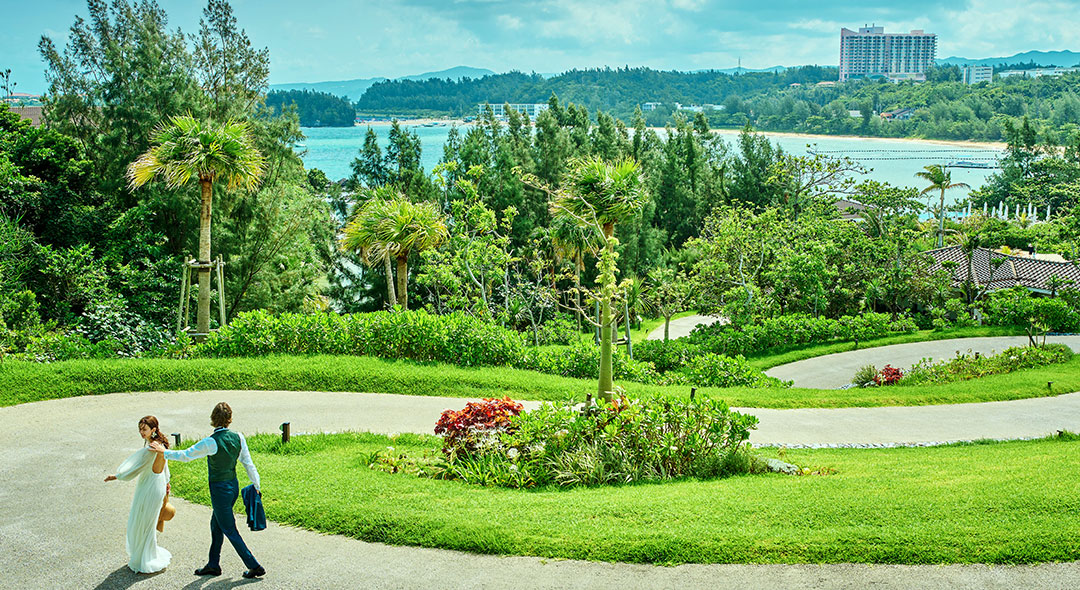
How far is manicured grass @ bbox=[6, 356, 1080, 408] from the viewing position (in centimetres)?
1412

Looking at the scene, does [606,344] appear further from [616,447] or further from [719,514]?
[719,514]

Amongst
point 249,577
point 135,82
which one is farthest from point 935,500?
point 135,82

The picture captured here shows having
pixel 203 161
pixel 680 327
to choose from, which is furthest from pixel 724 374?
pixel 680 327

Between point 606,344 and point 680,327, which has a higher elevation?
point 606,344

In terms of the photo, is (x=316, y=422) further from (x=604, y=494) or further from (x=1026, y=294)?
(x=1026, y=294)

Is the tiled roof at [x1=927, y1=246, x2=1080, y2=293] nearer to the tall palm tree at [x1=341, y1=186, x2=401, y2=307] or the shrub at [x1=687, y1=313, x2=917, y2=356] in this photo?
the shrub at [x1=687, y1=313, x2=917, y2=356]

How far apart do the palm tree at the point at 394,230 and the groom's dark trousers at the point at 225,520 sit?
13113 millimetres

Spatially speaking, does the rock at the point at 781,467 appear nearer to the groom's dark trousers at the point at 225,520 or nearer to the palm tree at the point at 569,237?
the groom's dark trousers at the point at 225,520

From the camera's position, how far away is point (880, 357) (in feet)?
85.2

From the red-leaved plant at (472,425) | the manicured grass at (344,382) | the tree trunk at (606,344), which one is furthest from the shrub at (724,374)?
the red-leaved plant at (472,425)

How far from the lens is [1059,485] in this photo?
9195 millimetres

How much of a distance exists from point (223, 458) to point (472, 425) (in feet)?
13.4

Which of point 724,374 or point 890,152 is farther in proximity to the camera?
point 890,152

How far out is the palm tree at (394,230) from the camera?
19953mm
